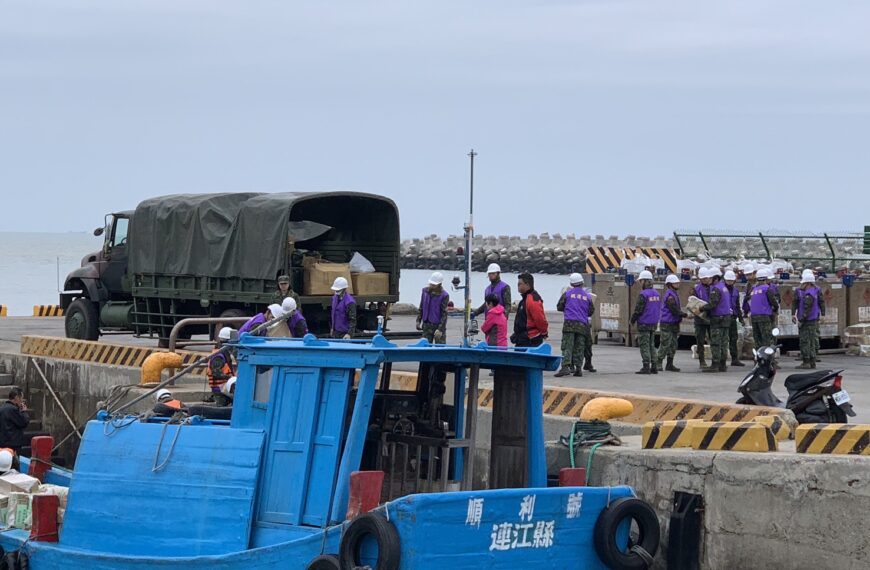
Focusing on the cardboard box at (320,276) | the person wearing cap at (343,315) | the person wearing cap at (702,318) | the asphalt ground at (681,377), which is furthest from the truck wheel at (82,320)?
the person wearing cap at (702,318)

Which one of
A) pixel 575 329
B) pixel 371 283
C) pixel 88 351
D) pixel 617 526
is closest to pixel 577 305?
pixel 575 329

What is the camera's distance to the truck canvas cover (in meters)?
22.9

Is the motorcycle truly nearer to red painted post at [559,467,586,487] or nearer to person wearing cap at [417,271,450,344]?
red painted post at [559,467,586,487]

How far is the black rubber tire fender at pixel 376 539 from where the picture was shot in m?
8.55

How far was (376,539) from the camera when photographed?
339 inches

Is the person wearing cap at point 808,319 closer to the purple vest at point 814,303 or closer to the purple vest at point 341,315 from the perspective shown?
the purple vest at point 814,303

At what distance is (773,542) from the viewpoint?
9.98 m

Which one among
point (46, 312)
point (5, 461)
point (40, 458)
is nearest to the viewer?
point (5, 461)

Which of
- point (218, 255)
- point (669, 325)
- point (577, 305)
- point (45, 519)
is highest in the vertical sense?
point (218, 255)

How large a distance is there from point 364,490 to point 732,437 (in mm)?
3249

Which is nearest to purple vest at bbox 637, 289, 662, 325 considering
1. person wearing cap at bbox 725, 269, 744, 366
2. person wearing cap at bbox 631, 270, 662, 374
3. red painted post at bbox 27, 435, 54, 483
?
person wearing cap at bbox 631, 270, 662, 374

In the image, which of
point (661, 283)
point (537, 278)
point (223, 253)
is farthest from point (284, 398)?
point (537, 278)

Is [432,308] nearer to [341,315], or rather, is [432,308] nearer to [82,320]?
[341,315]

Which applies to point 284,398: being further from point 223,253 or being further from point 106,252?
point 106,252
